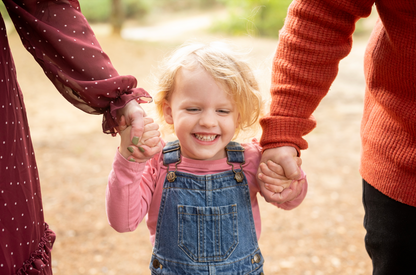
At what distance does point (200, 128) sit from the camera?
1.53 metres

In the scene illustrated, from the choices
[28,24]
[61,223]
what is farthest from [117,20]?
[28,24]

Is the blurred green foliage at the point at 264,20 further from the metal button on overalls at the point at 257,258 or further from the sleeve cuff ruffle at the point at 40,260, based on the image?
the sleeve cuff ruffle at the point at 40,260

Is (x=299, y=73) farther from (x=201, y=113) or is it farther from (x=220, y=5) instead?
(x=220, y=5)

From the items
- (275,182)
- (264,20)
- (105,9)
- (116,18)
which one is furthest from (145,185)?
(105,9)

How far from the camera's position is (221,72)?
155cm

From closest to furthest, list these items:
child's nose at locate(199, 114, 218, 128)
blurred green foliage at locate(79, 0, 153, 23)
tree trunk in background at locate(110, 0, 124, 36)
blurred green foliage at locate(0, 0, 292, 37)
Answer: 1. child's nose at locate(199, 114, 218, 128)
2. tree trunk in background at locate(110, 0, 124, 36)
3. blurred green foliage at locate(0, 0, 292, 37)
4. blurred green foliage at locate(79, 0, 153, 23)

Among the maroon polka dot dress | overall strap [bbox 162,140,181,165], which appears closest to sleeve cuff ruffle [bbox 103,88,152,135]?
the maroon polka dot dress

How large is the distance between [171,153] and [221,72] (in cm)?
37

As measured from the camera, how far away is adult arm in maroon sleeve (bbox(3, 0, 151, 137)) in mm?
1333

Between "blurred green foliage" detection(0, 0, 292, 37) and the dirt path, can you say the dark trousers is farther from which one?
"blurred green foliage" detection(0, 0, 292, 37)

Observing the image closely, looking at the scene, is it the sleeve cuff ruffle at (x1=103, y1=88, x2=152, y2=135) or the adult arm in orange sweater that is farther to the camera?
the adult arm in orange sweater

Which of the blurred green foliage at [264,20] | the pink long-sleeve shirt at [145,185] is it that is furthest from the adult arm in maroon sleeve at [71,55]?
the blurred green foliage at [264,20]

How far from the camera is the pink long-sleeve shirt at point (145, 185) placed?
1.42 meters

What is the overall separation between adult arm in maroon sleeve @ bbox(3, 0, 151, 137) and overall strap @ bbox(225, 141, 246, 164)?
0.44 metres
